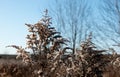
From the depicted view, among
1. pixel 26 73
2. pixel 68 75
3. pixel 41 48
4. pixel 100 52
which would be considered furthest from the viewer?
pixel 26 73

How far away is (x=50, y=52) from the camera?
816cm

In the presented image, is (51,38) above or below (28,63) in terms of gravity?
above

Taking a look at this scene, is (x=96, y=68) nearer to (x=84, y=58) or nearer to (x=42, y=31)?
(x=84, y=58)

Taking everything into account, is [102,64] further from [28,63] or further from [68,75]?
[28,63]


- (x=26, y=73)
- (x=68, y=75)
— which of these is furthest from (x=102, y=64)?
(x=26, y=73)

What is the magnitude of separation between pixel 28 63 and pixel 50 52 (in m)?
0.54

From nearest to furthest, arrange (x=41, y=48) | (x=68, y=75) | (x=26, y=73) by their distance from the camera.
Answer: (x=41, y=48) → (x=68, y=75) → (x=26, y=73)

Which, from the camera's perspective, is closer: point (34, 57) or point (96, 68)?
point (34, 57)

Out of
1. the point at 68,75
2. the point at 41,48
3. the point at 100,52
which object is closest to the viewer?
the point at 41,48

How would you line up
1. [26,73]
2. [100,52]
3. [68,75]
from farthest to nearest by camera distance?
[26,73], [100,52], [68,75]

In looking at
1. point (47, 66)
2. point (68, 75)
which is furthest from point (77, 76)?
point (47, 66)

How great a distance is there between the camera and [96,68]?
1023 cm

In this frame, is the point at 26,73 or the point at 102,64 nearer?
the point at 102,64

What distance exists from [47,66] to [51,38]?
61 centimetres
